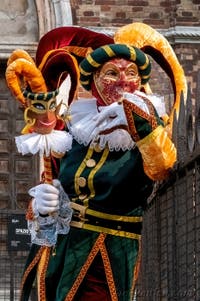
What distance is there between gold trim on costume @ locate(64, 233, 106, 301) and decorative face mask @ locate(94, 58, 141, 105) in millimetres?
662

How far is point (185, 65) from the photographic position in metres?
10.4

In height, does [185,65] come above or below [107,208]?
above

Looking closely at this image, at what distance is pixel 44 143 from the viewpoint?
191 inches

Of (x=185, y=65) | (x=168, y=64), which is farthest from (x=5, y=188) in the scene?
(x=168, y=64)

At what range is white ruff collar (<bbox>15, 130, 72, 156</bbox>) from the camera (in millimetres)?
4848

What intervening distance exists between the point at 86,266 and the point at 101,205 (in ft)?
0.96

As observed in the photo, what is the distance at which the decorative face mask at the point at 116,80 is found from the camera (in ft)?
16.4

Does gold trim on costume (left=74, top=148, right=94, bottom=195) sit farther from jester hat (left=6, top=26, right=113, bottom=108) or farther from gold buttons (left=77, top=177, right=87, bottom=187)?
jester hat (left=6, top=26, right=113, bottom=108)

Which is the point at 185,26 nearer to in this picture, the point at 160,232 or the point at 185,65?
the point at 185,65

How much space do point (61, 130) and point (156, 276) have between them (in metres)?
1.07

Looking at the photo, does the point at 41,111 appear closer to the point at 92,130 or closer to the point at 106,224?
the point at 92,130

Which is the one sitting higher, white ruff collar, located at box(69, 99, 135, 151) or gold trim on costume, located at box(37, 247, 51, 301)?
white ruff collar, located at box(69, 99, 135, 151)

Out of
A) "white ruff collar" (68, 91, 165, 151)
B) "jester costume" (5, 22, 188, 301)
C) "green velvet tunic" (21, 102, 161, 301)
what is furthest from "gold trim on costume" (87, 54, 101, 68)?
"green velvet tunic" (21, 102, 161, 301)

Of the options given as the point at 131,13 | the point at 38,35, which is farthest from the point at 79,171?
the point at 38,35
